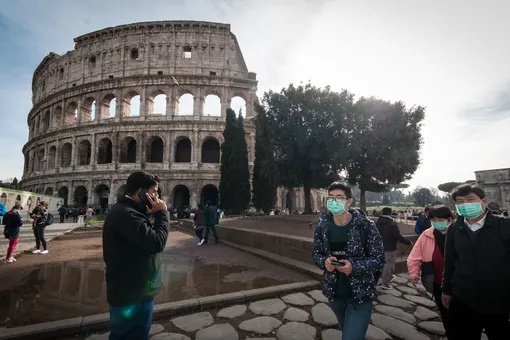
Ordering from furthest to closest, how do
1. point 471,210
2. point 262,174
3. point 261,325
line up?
point 262,174 → point 261,325 → point 471,210

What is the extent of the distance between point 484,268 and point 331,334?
1860 mm

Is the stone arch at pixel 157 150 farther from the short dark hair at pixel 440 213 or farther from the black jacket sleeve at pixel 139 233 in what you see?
the short dark hair at pixel 440 213

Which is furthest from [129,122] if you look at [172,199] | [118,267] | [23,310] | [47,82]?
[118,267]

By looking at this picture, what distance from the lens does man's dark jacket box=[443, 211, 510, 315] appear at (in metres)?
2.09

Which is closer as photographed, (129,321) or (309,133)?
(129,321)

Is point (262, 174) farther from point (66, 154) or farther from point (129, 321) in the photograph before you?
point (66, 154)

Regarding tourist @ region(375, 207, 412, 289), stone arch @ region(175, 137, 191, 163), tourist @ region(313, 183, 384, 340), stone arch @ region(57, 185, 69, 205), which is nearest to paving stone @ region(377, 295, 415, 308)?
tourist @ region(375, 207, 412, 289)

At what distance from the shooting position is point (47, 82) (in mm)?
34688

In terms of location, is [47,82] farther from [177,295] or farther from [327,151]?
[177,295]

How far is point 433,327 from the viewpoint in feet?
11.3

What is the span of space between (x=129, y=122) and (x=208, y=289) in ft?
88.7

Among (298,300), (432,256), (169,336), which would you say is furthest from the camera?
Result: (298,300)

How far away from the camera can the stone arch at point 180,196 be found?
95.1ft

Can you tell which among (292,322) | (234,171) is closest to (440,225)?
(292,322)
